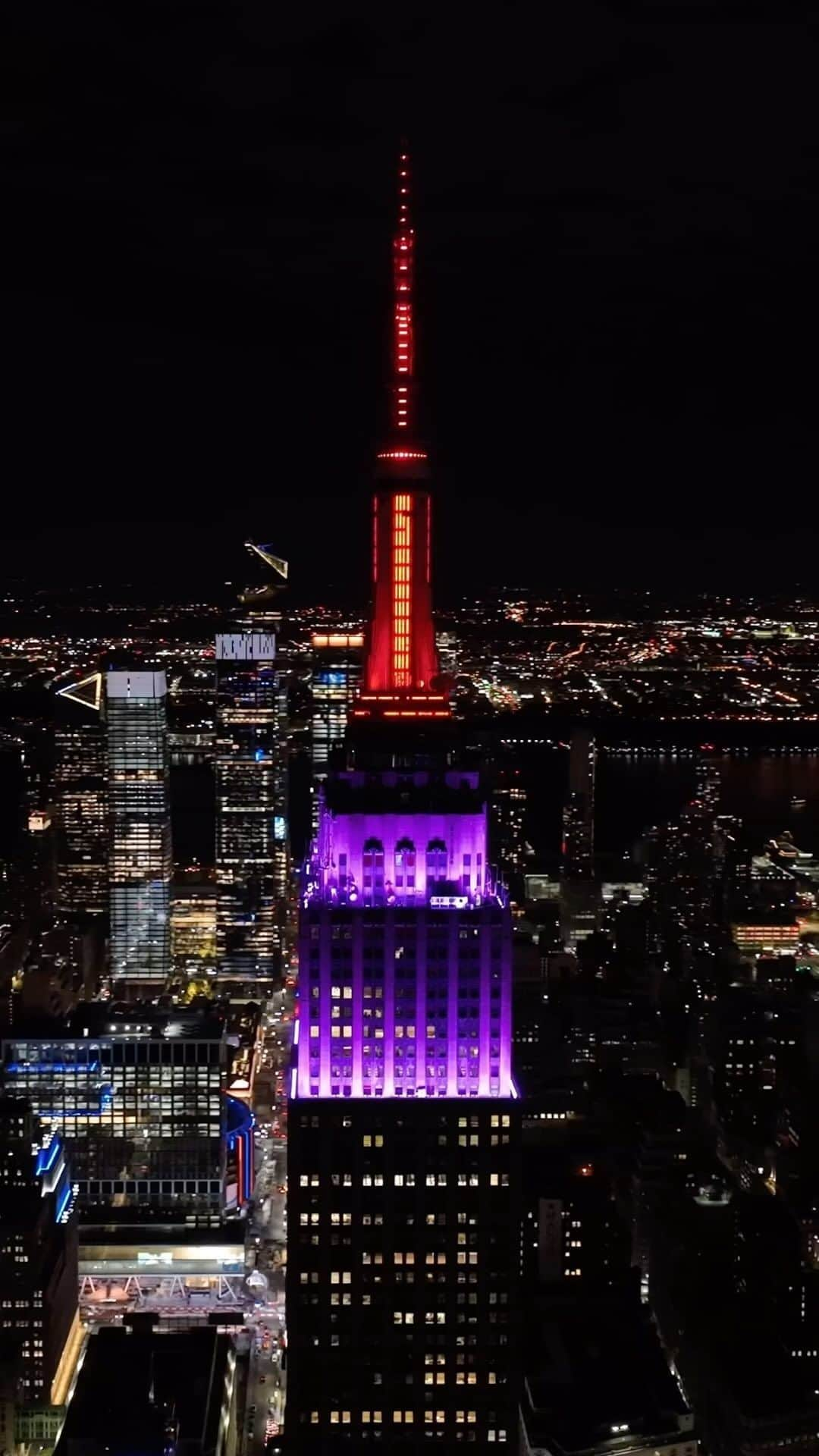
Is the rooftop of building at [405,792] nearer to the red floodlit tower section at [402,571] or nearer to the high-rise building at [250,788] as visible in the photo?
the red floodlit tower section at [402,571]

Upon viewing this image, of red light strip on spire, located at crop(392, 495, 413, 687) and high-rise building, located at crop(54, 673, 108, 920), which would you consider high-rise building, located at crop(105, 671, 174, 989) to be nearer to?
high-rise building, located at crop(54, 673, 108, 920)

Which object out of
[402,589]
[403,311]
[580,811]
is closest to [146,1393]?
[402,589]

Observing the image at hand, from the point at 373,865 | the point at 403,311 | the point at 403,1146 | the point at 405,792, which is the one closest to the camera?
the point at 403,1146

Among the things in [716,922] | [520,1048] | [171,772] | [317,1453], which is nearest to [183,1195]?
[520,1048]

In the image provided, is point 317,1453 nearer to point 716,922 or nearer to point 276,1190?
point 276,1190

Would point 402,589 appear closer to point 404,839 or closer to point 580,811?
point 404,839

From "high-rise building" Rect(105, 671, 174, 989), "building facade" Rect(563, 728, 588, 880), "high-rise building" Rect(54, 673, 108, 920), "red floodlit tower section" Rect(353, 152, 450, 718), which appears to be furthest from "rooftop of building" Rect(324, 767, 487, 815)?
"building facade" Rect(563, 728, 588, 880)

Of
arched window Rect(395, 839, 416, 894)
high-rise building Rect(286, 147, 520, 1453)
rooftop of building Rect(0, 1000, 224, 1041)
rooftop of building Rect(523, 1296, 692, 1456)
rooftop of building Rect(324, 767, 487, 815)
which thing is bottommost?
rooftop of building Rect(523, 1296, 692, 1456)
